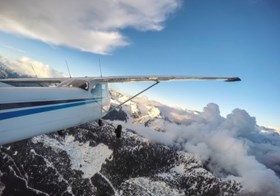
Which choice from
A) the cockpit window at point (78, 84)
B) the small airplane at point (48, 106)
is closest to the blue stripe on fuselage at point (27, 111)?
the small airplane at point (48, 106)

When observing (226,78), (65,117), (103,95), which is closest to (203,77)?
(226,78)

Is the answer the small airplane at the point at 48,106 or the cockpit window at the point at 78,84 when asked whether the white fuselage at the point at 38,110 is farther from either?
the cockpit window at the point at 78,84

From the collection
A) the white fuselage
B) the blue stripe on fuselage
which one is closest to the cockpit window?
the white fuselage

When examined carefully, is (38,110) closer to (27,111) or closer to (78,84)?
(27,111)

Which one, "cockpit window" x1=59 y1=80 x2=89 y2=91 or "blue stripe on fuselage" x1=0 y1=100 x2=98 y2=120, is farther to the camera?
"cockpit window" x1=59 y1=80 x2=89 y2=91

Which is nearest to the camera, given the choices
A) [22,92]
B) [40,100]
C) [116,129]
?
[22,92]

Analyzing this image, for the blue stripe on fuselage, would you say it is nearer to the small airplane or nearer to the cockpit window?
the small airplane

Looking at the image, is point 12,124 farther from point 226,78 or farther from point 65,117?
point 226,78
